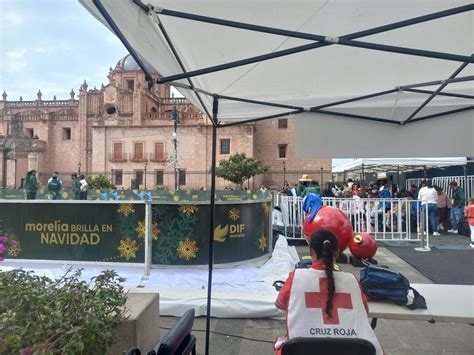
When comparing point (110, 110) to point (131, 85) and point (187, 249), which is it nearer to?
point (131, 85)

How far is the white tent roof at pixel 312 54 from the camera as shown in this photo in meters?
2.63

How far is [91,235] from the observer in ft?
21.7

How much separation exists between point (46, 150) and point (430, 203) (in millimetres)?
65820

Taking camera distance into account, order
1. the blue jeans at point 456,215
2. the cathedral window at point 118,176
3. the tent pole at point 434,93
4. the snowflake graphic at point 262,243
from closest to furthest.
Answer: the tent pole at point 434,93
the snowflake graphic at point 262,243
the blue jeans at point 456,215
the cathedral window at point 118,176

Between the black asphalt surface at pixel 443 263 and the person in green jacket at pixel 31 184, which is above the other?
the person in green jacket at pixel 31 184

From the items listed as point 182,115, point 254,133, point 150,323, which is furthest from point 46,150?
point 150,323

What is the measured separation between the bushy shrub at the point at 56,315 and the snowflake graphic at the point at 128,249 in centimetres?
395

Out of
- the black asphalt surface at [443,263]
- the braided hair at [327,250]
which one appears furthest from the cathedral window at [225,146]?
the braided hair at [327,250]

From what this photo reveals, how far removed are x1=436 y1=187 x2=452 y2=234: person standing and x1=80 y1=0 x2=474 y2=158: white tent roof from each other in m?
10.5

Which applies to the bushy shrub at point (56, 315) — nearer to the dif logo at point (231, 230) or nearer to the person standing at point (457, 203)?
the dif logo at point (231, 230)

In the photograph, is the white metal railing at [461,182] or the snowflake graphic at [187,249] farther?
the white metal railing at [461,182]

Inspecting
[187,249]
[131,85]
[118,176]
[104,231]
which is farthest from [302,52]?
[131,85]

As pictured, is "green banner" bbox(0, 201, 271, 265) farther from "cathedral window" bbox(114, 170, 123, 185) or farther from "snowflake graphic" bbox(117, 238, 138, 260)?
"cathedral window" bbox(114, 170, 123, 185)

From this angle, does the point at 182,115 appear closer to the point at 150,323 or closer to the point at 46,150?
the point at 46,150
